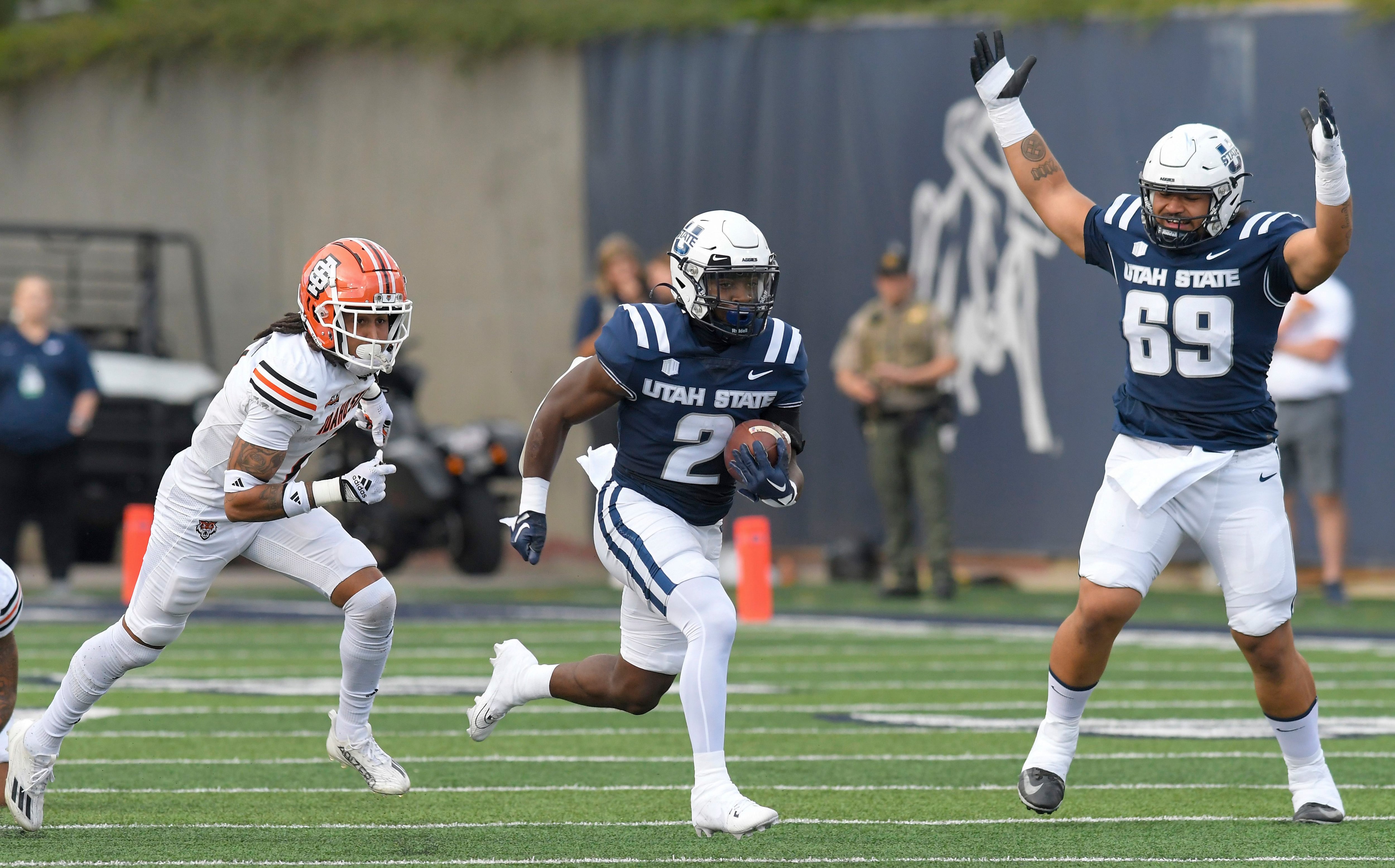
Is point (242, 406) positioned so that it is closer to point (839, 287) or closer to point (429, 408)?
point (839, 287)

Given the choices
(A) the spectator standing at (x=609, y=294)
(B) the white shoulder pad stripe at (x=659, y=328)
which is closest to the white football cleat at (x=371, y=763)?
(B) the white shoulder pad stripe at (x=659, y=328)

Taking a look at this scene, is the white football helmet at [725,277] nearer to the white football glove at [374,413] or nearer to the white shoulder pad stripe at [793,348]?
the white shoulder pad stripe at [793,348]

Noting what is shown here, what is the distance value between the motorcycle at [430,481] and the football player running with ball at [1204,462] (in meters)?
8.23

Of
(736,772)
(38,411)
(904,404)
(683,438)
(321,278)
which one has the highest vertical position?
(321,278)

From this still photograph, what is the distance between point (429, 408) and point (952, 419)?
18.7 feet

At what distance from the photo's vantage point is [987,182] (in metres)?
14.1

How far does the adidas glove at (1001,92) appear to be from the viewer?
6.16m

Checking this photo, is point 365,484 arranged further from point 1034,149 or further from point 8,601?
point 1034,149

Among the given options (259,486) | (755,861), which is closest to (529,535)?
(259,486)

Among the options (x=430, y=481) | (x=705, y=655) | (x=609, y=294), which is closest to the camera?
(x=705, y=655)

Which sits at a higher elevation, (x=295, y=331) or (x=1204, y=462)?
(x=295, y=331)

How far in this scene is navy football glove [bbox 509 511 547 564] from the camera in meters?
5.66

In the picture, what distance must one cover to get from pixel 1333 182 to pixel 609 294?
23.7 feet

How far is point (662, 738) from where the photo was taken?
24.2 feet
